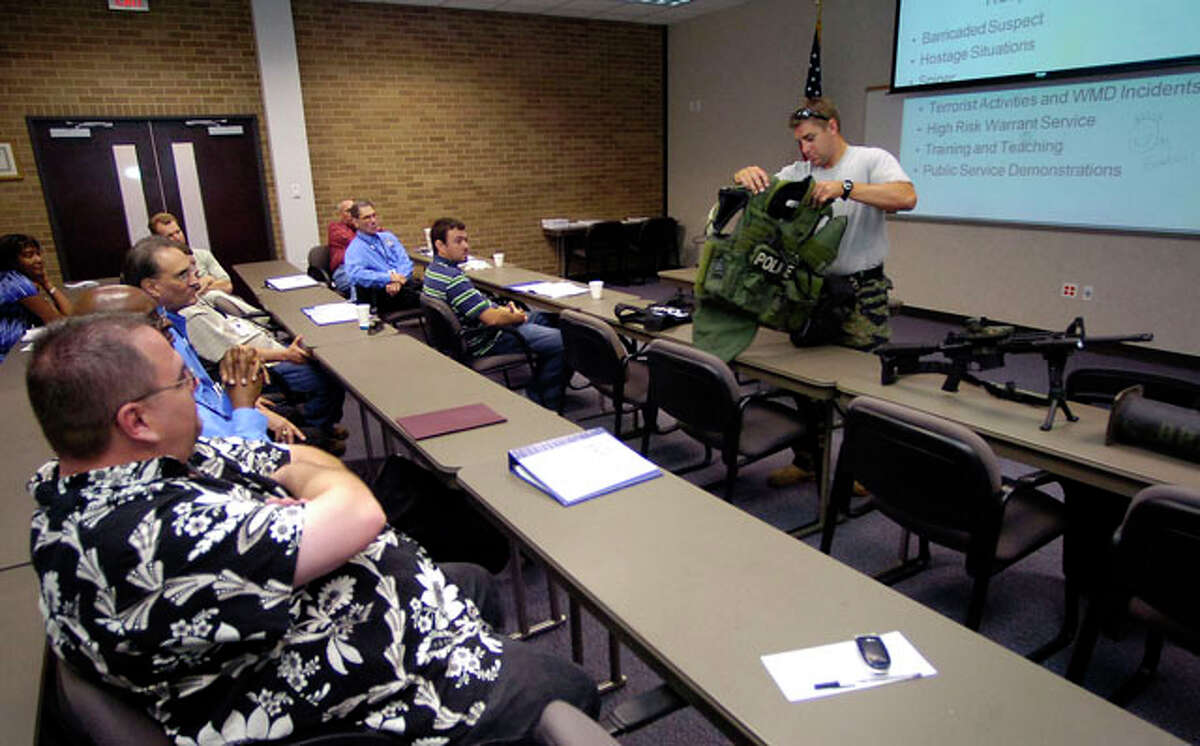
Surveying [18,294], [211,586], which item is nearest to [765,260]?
[211,586]

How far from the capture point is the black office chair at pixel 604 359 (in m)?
3.19

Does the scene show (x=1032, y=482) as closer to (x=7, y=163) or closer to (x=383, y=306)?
(x=383, y=306)

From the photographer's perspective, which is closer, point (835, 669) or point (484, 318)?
point (835, 669)

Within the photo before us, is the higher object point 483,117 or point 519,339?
point 483,117

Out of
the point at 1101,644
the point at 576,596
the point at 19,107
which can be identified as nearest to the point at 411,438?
the point at 576,596

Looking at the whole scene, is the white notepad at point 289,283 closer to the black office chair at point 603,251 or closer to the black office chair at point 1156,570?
the black office chair at point 603,251

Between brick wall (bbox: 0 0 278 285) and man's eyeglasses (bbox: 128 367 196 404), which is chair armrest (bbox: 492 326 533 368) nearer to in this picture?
man's eyeglasses (bbox: 128 367 196 404)

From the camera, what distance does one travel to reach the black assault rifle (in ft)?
6.67

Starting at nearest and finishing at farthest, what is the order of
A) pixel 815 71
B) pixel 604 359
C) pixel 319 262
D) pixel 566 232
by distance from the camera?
pixel 604 359 → pixel 319 262 → pixel 815 71 → pixel 566 232

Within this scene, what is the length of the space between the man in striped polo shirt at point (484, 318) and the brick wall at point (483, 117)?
13.7 ft

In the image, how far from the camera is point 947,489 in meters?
1.90

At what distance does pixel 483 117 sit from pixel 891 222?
4.74 metres

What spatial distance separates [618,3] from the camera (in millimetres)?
7875

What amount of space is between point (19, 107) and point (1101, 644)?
8.39 meters
